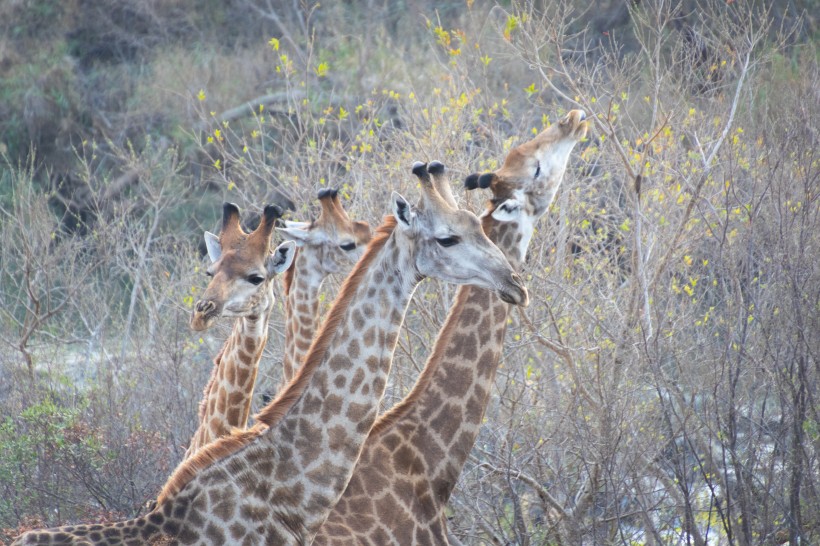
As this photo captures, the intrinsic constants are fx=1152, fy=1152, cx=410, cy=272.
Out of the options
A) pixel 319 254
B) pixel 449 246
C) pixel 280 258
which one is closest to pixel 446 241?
pixel 449 246

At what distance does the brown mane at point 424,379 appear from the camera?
18.3 ft

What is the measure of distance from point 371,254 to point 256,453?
102 cm

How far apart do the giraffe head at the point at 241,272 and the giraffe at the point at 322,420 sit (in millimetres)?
1401

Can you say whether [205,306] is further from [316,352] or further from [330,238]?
[330,238]

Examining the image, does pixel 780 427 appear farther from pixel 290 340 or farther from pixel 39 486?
pixel 39 486

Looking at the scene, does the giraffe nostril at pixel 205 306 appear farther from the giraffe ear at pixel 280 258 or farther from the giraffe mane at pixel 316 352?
the giraffe mane at pixel 316 352

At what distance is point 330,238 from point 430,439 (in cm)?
270

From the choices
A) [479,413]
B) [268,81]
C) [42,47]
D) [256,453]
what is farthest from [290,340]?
[42,47]

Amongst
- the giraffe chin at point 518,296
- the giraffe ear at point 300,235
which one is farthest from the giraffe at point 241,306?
the giraffe chin at point 518,296

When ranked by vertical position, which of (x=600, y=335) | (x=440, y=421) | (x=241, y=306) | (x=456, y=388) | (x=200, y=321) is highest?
(x=600, y=335)

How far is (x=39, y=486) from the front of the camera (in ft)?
27.5

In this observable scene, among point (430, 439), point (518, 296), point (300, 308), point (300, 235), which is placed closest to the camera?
point (518, 296)

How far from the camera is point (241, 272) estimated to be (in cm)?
646

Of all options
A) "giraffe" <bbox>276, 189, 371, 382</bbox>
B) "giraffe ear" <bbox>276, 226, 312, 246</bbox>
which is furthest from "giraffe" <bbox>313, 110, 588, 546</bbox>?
"giraffe ear" <bbox>276, 226, 312, 246</bbox>
